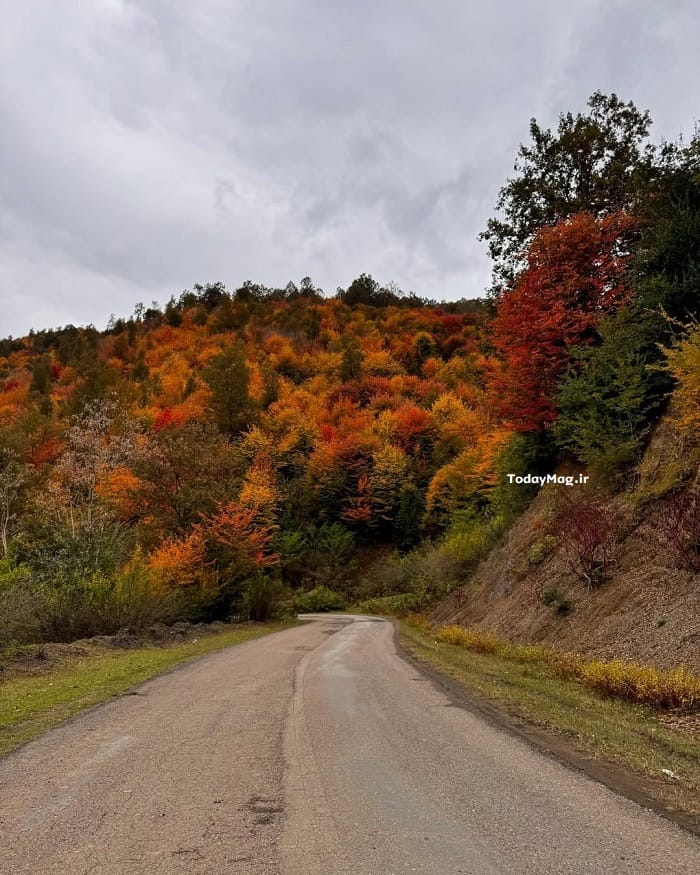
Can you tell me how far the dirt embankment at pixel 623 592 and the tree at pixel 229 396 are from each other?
49.2 m

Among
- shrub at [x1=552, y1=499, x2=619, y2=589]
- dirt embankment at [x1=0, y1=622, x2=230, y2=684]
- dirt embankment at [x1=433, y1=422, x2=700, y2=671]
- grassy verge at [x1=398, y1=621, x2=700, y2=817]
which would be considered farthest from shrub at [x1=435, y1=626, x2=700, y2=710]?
dirt embankment at [x1=0, y1=622, x2=230, y2=684]

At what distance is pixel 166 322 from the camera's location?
127 meters

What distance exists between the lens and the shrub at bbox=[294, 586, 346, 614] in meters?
51.9

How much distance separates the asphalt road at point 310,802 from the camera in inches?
149

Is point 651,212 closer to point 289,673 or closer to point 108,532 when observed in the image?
point 289,673

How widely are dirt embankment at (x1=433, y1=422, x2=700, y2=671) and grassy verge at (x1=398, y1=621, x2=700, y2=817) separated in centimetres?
164

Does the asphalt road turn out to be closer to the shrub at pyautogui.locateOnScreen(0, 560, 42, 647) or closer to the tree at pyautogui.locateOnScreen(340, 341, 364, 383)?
the shrub at pyautogui.locateOnScreen(0, 560, 42, 647)

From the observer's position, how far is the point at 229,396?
68.0 metres

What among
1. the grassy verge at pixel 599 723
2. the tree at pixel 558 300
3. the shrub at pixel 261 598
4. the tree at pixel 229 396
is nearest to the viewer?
the grassy verge at pixel 599 723

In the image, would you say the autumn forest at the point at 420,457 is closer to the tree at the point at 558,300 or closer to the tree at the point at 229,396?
the tree at the point at 558,300

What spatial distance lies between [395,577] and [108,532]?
3473cm

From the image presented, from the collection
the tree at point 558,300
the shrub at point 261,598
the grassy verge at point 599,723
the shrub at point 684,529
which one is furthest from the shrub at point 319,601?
the shrub at point 684,529

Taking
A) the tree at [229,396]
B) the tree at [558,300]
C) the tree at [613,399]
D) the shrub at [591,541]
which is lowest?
the shrub at [591,541]

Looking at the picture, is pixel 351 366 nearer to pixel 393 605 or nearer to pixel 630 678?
pixel 393 605
